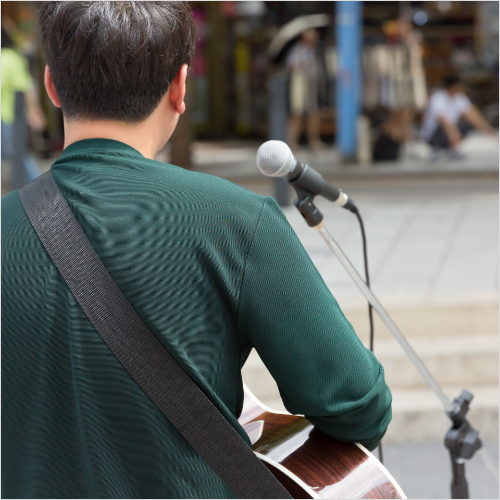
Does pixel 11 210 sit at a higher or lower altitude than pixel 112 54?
lower

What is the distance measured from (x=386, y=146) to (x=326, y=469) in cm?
927

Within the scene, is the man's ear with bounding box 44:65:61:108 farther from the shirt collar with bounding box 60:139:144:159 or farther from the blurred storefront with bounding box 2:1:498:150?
the blurred storefront with bounding box 2:1:498:150

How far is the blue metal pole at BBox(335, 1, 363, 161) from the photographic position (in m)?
10.1

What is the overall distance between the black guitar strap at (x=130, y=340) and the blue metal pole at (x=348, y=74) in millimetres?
9354

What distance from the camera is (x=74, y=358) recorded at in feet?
3.45

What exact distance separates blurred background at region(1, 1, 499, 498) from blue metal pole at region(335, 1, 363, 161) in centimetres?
2

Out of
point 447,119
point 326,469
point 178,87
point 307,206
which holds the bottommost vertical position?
point 326,469

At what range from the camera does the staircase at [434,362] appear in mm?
3590

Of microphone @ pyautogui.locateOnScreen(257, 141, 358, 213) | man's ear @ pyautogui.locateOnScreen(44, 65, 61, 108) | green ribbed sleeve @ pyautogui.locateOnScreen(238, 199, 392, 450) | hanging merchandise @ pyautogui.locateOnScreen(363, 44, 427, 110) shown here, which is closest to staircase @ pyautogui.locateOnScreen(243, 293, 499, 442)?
microphone @ pyautogui.locateOnScreen(257, 141, 358, 213)

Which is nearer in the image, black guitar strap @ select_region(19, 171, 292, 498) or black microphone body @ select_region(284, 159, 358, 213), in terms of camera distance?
black guitar strap @ select_region(19, 171, 292, 498)

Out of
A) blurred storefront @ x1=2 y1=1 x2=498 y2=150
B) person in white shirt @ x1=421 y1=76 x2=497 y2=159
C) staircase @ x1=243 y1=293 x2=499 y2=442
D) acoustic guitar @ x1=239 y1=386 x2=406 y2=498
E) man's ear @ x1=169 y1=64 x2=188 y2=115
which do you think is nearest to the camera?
man's ear @ x1=169 y1=64 x2=188 y2=115

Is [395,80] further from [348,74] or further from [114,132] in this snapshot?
[114,132]

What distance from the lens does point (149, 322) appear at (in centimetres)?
104

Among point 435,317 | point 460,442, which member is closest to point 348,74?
point 435,317
